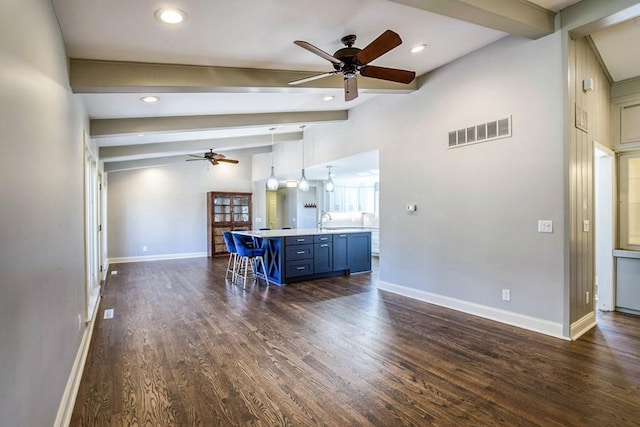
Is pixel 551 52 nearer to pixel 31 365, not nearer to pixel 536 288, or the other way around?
pixel 536 288

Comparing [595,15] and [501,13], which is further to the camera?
[595,15]

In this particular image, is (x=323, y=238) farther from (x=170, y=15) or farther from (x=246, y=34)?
(x=170, y=15)

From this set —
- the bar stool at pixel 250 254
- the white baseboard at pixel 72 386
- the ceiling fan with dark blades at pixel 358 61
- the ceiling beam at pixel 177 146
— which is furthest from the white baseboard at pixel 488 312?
the ceiling beam at pixel 177 146

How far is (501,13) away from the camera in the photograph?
2.76 metres

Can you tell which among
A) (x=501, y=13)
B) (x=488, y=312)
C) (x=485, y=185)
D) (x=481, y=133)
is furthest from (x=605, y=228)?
(x=501, y=13)

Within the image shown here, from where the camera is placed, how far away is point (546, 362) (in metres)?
2.72

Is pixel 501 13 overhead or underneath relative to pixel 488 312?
overhead

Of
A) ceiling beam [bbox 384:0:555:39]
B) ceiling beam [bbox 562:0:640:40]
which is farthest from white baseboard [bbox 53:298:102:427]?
ceiling beam [bbox 562:0:640:40]

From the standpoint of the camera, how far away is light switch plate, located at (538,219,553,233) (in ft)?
10.7

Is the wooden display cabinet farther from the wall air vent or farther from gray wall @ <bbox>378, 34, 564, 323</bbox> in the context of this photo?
the wall air vent

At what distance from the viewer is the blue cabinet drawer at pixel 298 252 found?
5871 mm

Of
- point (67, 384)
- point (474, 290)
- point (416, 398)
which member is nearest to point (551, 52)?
point (474, 290)

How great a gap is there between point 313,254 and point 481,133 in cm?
345

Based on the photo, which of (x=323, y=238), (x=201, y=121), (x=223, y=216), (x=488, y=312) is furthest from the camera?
(x=223, y=216)
